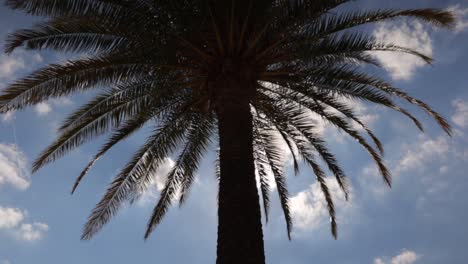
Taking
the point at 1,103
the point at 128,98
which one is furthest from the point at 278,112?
the point at 1,103

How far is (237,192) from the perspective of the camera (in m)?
6.62

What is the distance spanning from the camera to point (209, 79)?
8.32m

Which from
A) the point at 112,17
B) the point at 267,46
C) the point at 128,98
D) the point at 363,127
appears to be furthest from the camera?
the point at 363,127

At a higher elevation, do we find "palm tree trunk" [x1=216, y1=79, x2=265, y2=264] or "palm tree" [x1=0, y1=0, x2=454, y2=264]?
"palm tree" [x1=0, y1=0, x2=454, y2=264]

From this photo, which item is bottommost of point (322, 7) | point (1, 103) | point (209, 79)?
point (1, 103)

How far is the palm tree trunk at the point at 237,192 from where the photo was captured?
6.14m

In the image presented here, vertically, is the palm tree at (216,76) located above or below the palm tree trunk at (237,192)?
above

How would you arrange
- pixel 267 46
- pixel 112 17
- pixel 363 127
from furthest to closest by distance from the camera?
pixel 363 127 < pixel 267 46 < pixel 112 17

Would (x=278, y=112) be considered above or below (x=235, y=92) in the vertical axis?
above

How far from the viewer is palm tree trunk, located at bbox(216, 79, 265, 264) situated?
614cm

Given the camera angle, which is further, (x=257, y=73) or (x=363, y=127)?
(x=363, y=127)

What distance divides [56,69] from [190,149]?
373 centimetres

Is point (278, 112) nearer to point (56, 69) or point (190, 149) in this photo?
point (190, 149)

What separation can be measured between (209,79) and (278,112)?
6.74 feet
